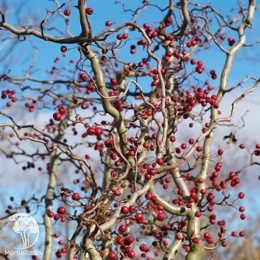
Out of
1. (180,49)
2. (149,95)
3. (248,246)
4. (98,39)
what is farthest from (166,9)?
(248,246)

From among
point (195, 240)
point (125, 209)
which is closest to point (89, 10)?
point (125, 209)

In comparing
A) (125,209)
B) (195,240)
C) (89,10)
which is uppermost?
(89,10)

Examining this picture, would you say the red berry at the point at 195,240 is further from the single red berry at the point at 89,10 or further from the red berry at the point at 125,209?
the single red berry at the point at 89,10

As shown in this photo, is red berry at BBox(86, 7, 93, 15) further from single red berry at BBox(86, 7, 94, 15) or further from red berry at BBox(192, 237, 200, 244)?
red berry at BBox(192, 237, 200, 244)

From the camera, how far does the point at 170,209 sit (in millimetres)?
2686

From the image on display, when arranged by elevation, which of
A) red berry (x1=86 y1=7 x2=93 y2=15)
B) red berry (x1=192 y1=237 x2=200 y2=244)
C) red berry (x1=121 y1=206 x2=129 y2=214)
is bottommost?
red berry (x1=121 y1=206 x2=129 y2=214)

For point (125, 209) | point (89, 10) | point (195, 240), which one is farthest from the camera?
point (195, 240)

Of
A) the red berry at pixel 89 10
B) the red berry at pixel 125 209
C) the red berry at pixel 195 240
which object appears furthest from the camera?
the red berry at pixel 195 240

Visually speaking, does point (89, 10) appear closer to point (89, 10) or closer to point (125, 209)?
point (89, 10)

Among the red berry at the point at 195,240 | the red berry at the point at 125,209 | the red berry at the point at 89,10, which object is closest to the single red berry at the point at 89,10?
the red berry at the point at 89,10

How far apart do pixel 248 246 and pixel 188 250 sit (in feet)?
25.9

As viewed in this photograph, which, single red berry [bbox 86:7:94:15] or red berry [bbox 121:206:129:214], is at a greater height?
single red berry [bbox 86:7:94:15]

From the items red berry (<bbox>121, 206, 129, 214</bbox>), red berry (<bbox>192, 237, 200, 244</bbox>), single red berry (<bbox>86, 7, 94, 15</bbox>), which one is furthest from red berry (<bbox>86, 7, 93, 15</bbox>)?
red berry (<bbox>192, 237, 200, 244</bbox>)

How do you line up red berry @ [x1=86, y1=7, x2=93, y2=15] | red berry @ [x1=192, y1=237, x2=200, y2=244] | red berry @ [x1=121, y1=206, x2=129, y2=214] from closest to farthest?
red berry @ [x1=121, y1=206, x2=129, y2=214]
red berry @ [x1=86, y1=7, x2=93, y2=15]
red berry @ [x1=192, y1=237, x2=200, y2=244]
